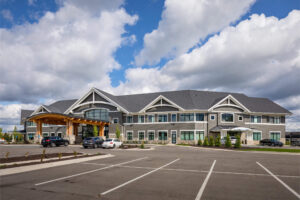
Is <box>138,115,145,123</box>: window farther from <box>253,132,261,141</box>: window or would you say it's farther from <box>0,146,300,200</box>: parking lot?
<box>0,146,300,200</box>: parking lot

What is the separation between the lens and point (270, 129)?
145ft

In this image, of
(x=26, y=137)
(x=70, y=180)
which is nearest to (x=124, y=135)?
(x=26, y=137)

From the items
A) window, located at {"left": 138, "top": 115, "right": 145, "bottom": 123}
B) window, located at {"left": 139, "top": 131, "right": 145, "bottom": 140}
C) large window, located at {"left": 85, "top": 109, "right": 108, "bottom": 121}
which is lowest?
window, located at {"left": 139, "top": 131, "right": 145, "bottom": 140}

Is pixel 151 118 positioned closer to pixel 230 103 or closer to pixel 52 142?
pixel 230 103

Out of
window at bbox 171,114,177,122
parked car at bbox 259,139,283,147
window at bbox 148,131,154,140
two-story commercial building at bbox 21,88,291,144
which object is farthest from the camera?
window at bbox 148,131,154,140

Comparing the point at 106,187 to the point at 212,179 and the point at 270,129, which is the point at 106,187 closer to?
the point at 212,179

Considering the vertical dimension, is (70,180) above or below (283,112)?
below

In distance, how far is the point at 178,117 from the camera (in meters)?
42.1

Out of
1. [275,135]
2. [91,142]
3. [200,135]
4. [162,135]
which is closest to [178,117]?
[162,135]

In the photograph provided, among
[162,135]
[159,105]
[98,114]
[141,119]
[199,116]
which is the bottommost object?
[162,135]

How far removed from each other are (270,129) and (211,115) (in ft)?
42.3

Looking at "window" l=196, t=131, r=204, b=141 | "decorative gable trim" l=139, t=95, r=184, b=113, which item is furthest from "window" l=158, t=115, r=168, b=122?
"window" l=196, t=131, r=204, b=141

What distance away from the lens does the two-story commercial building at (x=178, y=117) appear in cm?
4122

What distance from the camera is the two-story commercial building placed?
135 feet
